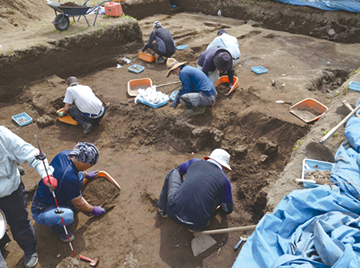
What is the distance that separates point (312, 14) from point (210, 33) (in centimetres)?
372

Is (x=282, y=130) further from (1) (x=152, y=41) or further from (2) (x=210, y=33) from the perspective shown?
(2) (x=210, y=33)

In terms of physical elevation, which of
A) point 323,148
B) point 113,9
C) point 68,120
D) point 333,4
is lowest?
point 68,120

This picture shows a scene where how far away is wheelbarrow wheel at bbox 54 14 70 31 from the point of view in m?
6.73

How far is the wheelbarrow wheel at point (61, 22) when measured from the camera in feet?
22.1

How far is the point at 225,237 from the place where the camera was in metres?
3.23

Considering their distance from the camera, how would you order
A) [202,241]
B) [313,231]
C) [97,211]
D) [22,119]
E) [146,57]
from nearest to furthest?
[313,231] → [202,241] → [97,211] → [22,119] → [146,57]

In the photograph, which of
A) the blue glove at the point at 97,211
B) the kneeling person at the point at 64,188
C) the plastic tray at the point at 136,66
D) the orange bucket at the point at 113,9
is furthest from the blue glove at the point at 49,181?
the orange bucket at the point at 113,9

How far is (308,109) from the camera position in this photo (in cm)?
510

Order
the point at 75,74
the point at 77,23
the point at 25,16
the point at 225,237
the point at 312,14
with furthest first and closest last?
the point at 312,14
the point at 25,16
the point at 77,23
the point at 75,74
the point at 225,237

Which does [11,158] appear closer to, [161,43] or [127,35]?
[161,43]

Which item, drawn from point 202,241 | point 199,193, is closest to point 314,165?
point 199,193

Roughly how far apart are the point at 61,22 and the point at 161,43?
2.83 meters

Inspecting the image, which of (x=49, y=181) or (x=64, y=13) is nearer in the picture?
(x=49, y=181)

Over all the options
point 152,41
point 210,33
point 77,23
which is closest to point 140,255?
point 152,41
